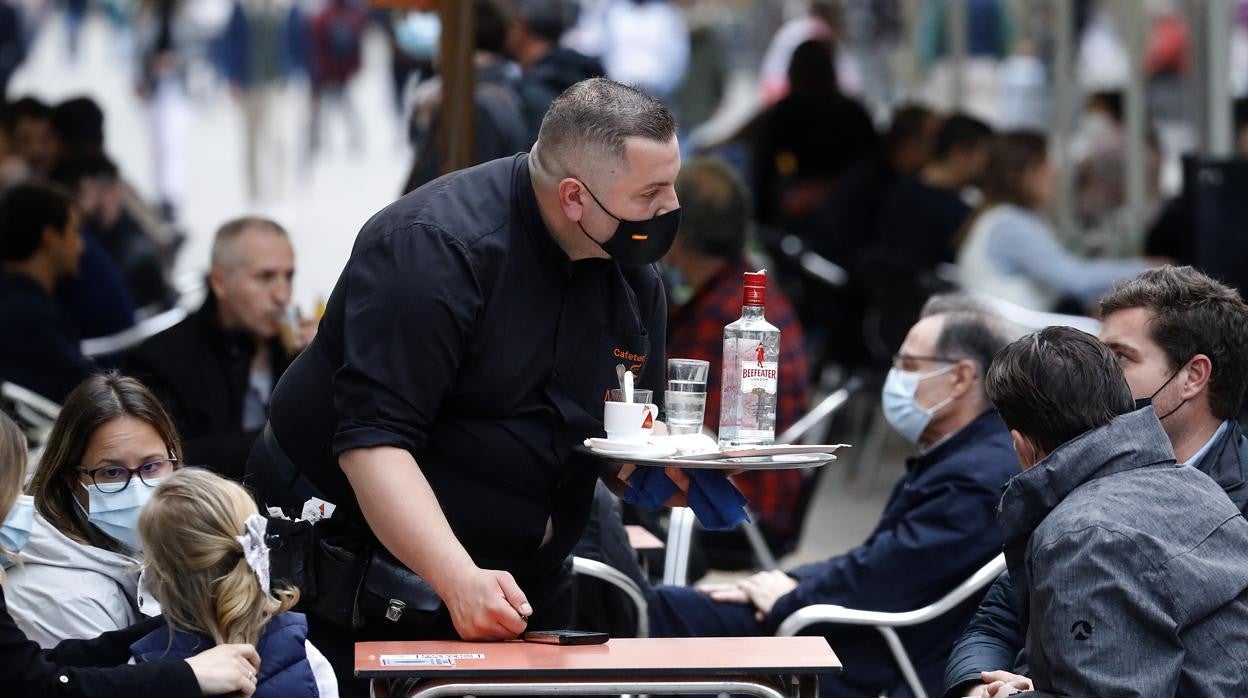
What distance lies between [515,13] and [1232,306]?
3.49 m

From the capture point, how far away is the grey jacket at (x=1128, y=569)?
101 inches

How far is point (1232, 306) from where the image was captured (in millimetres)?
3281

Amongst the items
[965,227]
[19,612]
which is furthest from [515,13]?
[19,612]

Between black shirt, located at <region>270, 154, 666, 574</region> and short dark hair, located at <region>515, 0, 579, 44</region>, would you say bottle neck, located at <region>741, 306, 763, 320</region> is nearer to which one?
black shirt, located at <region>270, 154, 666, 574</region>

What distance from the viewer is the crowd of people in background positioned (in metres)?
2.73

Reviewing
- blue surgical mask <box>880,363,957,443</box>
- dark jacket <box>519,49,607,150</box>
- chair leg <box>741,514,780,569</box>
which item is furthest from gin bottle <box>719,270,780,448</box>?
dark jacket <box>519,49,607,150</box>

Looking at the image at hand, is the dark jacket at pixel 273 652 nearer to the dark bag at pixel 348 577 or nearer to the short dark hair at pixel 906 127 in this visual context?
the dark bag at pixel 348 577

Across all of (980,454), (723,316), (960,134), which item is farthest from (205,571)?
(960,134)

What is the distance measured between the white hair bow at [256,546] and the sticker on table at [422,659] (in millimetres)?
279

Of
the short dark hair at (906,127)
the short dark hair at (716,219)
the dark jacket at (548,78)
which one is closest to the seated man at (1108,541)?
the short dark hair at (716,219)

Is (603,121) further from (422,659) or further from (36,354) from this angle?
(36,354)

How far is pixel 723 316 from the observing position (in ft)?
17.4

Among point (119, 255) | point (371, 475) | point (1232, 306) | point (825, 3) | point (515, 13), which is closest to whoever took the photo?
point (371, 475)

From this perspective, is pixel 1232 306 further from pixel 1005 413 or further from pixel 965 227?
pixel 965 227
